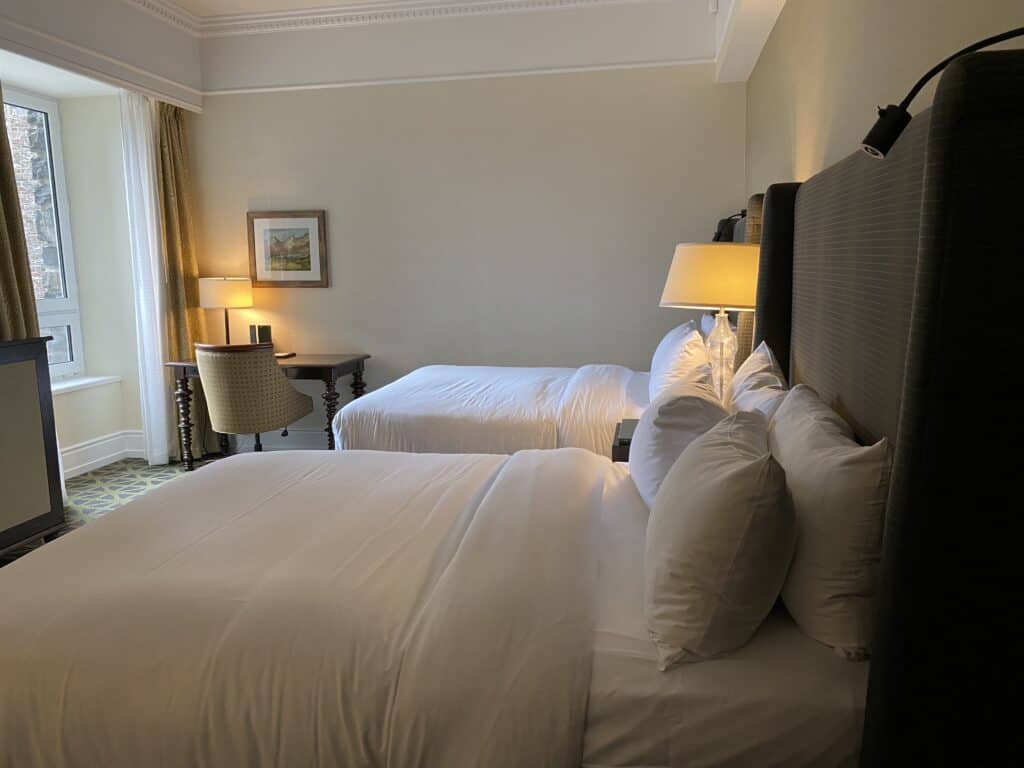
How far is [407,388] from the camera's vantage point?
12.1 feet

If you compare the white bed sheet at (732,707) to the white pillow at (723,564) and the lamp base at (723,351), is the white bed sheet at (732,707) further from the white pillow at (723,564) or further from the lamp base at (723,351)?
the lamp base at (723,351)

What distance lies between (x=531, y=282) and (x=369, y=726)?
3.88 m

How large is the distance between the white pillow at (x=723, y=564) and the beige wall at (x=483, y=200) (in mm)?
3599

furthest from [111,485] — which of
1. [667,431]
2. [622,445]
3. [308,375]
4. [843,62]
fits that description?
[843,62]

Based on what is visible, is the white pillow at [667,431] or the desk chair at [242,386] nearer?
the white pillow at [667,431]

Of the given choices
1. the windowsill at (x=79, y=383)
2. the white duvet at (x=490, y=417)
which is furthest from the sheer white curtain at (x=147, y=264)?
the white duvet at (x=490, y=417)

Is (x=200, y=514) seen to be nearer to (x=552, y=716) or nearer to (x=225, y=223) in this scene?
(x=552, y=716)

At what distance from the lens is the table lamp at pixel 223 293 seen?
4.92 m

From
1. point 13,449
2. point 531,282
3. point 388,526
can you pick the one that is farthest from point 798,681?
point 531,282

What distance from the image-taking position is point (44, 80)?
444 cm

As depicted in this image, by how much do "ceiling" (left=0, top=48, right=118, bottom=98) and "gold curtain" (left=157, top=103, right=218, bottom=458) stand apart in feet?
1.43

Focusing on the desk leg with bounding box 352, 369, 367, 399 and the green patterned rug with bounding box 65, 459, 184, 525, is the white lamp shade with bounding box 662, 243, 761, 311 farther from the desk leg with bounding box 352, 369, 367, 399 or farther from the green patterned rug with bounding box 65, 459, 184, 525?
the green patterned rug with bounding box 65, 459, 184, 525

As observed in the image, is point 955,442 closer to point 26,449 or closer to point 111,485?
point 26,449

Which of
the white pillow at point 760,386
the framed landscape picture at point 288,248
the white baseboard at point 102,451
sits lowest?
the white baseboard at point 102,451
